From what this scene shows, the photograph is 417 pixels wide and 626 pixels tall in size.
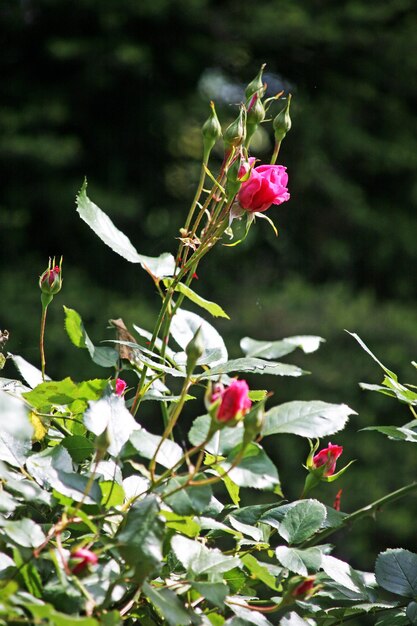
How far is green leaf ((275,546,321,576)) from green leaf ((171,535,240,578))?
0.05m

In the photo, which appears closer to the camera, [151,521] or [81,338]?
[151,521]

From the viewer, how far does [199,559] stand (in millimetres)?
378

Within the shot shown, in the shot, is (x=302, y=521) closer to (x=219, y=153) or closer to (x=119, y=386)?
(x=119, y=386)

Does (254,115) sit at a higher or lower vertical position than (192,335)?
higher

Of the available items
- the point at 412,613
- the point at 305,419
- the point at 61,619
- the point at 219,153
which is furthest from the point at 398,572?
the point at 219,153

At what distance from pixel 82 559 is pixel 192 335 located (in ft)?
0.79

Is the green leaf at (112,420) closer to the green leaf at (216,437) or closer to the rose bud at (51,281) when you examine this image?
the green leaf at (216,437)

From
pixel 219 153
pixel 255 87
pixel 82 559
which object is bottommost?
pixel 219 153

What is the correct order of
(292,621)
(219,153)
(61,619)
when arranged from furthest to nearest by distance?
(219,153) < (292,621) < (61,619)

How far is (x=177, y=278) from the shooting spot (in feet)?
1.59

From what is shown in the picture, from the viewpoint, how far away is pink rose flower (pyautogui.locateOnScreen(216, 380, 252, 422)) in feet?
1.14

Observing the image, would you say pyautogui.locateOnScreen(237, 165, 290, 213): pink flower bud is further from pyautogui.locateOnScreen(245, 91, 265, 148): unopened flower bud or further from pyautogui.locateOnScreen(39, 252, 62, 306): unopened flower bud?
pyautogui.locateOnScreen(39, 252, 62, 306): unopened flower bud

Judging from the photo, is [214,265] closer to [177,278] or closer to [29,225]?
[29,225]

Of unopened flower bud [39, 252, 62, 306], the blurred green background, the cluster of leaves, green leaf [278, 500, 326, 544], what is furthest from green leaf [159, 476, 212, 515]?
the blurred green background
